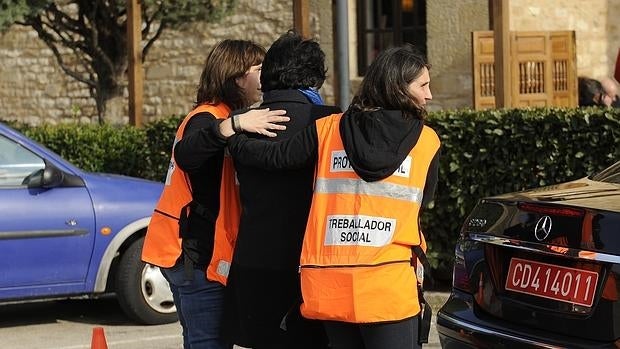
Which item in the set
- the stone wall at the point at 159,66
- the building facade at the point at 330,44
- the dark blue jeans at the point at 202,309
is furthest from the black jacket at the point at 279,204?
the stone wall at the point at 159,66

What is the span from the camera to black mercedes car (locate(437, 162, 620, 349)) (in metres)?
4.29

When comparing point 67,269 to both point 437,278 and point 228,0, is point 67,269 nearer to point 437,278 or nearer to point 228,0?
point 437,278

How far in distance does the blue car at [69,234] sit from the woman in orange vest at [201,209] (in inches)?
127

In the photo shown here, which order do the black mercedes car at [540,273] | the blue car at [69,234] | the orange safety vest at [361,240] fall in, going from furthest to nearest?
1. the blue car at [69,234]
2. the black mercedes car at [540,273]
3. the orange safety vest at [361,240]

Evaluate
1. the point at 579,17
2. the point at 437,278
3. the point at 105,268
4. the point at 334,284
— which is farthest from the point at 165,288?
the point at 579,17

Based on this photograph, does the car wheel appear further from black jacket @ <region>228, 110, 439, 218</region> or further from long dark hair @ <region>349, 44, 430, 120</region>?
long dark hair @ <region>349, 44, 430, 120</region>

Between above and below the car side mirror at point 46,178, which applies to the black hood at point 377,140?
above

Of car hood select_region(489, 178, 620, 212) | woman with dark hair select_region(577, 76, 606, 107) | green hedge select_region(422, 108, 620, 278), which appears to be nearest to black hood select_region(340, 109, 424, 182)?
car hood select_region(489, 178, 620, 212)

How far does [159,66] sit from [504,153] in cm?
1164

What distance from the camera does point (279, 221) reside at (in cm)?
404

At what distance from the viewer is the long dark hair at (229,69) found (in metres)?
4.62

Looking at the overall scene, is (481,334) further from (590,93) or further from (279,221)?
(590,93)

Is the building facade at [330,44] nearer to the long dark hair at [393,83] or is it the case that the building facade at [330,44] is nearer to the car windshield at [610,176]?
the car windshield at [610,176]

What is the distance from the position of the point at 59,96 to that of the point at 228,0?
6375mm
